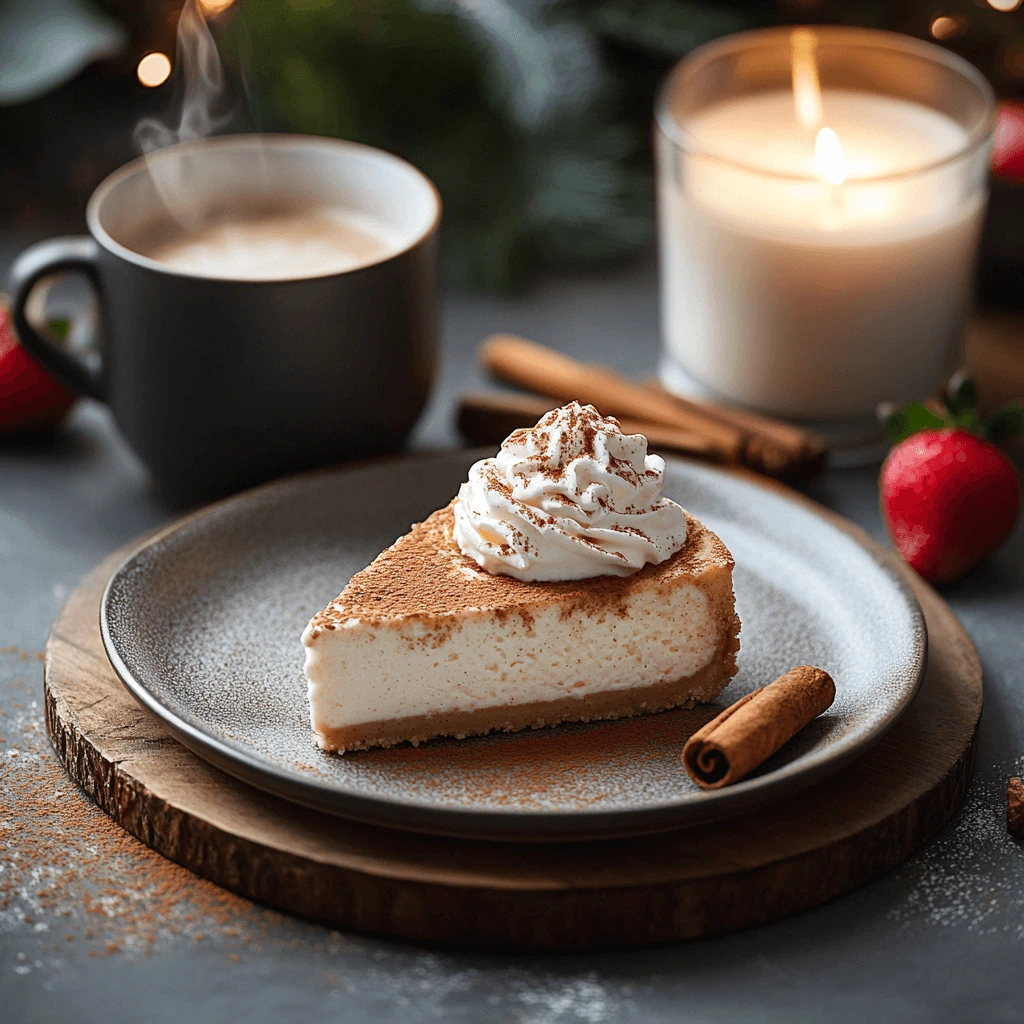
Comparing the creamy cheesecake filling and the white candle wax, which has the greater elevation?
the white candle wax

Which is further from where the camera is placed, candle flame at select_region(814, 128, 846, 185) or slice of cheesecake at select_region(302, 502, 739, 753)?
candle flame at select_region(814, 128, 846, 185)

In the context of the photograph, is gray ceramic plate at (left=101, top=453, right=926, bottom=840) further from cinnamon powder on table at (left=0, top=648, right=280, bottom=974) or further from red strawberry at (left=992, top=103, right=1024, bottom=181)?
red strawberry at (left=992, top=103, right=1024, bottom=181)

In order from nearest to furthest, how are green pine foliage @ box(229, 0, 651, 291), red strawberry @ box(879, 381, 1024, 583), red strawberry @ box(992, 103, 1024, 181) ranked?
red strawberry @ box(879, 381, 1024, 583) < red strawberry @ box(992, 103, 1024, 181) < green pine foliage @ box(229, 0, 651, 291)

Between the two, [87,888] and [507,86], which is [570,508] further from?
[507,86]

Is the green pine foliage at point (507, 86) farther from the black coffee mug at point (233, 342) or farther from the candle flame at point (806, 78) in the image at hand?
the black coffee mug at point (233, 342)

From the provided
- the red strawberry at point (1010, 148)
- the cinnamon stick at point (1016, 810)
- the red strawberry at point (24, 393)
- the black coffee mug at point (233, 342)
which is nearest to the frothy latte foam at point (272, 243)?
the black coffee mug at point (233, 342)

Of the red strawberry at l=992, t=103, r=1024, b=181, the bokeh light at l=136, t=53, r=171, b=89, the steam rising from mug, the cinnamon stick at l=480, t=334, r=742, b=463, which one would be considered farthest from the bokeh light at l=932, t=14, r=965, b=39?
the bokeh light at l=136, t=53, r=171, b=89
